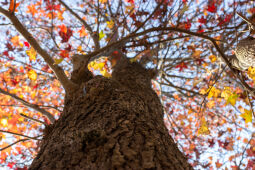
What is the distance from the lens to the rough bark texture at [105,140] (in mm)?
786

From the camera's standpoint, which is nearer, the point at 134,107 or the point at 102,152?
the point at 102,152

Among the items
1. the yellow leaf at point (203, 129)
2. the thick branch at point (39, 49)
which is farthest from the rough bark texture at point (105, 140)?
the yellow leaf at point (203, 129)

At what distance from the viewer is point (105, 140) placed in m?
0.89

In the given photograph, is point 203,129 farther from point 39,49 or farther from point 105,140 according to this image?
point 39,49

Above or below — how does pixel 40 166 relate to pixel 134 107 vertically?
below

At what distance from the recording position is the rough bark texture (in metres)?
0.79

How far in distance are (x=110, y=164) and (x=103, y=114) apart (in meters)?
0.45

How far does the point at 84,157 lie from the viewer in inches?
32.2

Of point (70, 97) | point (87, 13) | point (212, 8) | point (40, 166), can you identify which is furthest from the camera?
point (87, 13)

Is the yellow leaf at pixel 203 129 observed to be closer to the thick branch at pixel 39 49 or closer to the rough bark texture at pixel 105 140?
the rough bark texture at pixel 105 140

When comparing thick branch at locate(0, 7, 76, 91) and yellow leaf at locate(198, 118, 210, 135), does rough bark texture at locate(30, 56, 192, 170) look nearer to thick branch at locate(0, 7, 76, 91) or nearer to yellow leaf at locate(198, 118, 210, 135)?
thick branch at locate(0, 7, 76, 91)

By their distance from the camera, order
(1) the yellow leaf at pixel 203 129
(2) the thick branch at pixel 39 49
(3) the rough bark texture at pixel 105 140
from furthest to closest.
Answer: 1. (1) the yellow leaf at pixel 203 129
2. (2) the thick branch at pixel 39 49
3. (3) the rough bark texture at pixel 105 140

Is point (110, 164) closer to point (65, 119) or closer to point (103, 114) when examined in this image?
point (103, 114)

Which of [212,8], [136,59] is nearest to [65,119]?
[136,59]
